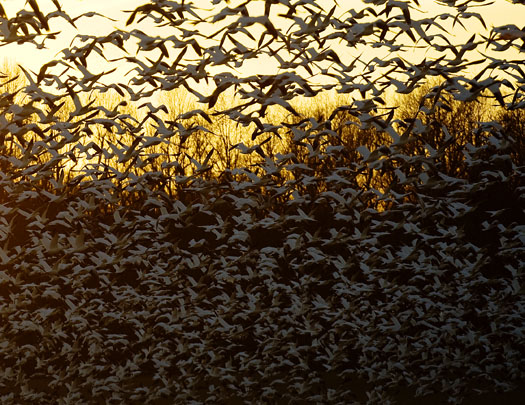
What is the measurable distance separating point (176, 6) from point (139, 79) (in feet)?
5.54

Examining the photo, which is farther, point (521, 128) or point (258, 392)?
point (521, 128)

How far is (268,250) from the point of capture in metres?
16.2

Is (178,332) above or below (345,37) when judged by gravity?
below

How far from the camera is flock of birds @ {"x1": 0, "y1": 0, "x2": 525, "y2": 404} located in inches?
427

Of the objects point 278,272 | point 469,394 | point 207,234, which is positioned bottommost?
point 469,394

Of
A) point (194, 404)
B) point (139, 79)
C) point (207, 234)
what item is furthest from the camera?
point (207, 234)

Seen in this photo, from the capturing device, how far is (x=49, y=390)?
17.3 m

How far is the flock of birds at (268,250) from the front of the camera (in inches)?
427

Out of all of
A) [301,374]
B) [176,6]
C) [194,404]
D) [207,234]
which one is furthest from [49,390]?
[176,6]

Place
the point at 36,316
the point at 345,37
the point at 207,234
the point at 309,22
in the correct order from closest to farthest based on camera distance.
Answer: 1. the point at 309,22
2. the point at 345,37
3. the point at 36,316
4. the point at 207,234

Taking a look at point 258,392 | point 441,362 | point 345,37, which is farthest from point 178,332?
point 345,37

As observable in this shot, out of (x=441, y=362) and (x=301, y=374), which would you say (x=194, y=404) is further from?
(x=441, y=362)

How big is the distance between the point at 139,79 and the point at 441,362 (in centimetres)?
938

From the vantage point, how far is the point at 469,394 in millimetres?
15938
